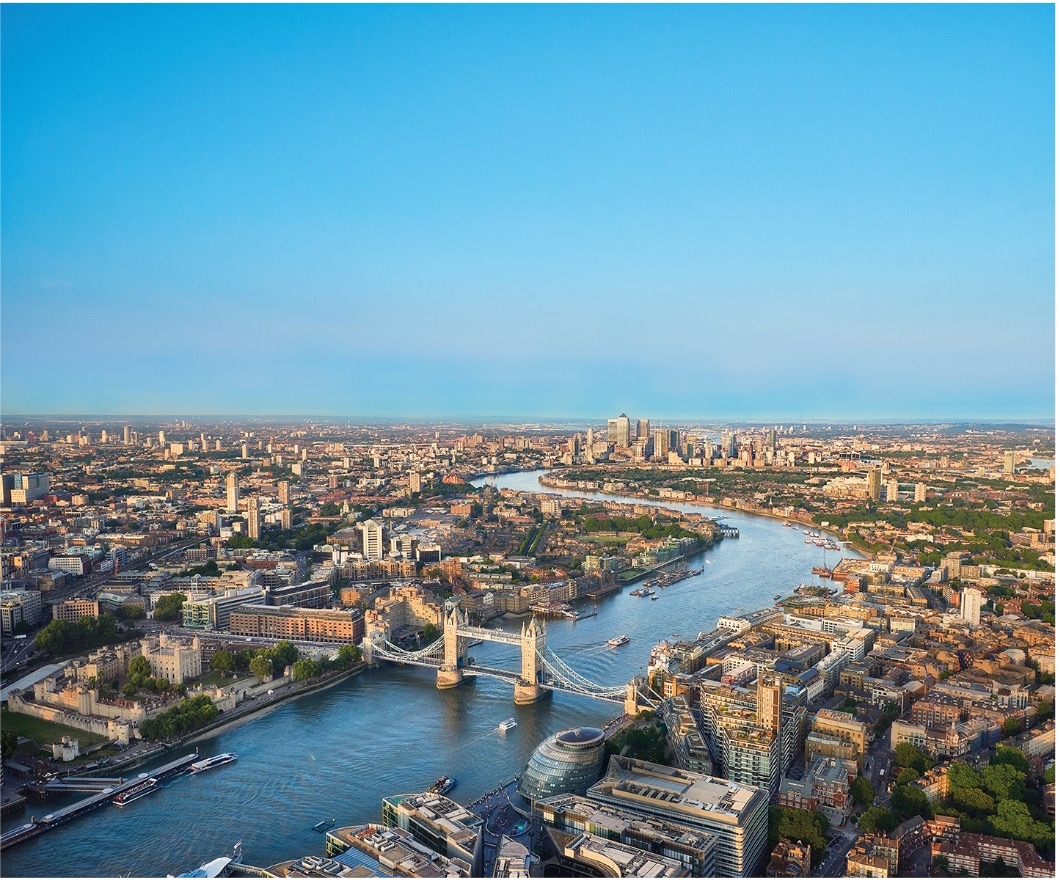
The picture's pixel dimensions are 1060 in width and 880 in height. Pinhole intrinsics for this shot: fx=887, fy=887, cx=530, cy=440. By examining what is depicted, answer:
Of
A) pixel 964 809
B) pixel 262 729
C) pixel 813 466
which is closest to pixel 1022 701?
pixel 964 809

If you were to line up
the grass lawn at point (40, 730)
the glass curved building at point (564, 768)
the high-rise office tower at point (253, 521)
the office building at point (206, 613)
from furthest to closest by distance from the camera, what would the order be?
the high-rise office tower at point (253, 521)
the office building at point (206, 613)
the grass lawn at point (40, 730)
the glass curved building at point (564, 768)

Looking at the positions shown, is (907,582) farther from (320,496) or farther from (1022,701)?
(320,496)

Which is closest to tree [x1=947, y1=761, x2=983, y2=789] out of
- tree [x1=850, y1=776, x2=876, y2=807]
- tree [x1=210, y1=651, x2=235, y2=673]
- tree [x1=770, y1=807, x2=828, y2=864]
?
tree [x1=850, y1=776, x2=876, y2=807]

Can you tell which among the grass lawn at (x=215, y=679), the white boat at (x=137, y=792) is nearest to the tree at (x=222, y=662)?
the grass lawn at (x=215, y=679)

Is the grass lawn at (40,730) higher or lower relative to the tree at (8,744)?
lower

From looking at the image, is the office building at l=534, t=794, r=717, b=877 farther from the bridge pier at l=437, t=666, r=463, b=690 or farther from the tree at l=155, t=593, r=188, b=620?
the tree at l=155, t=593, r=188, b=620

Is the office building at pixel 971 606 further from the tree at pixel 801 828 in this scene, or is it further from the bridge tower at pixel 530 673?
the tree at pixel 801 828
